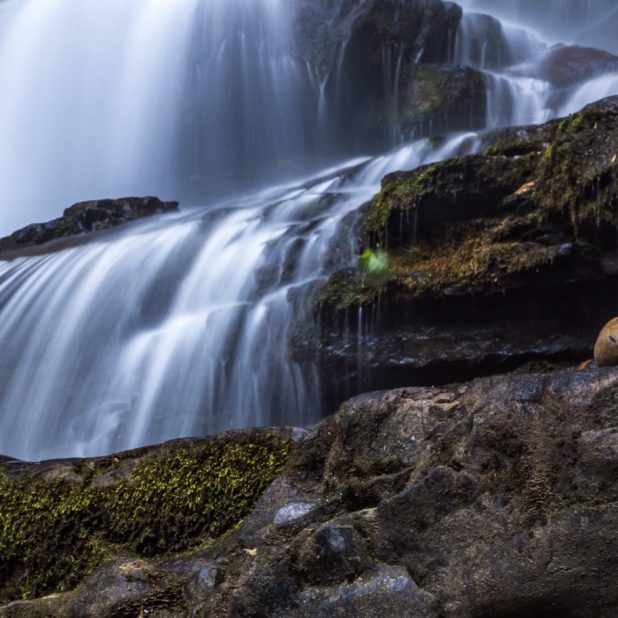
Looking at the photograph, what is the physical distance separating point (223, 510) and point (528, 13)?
27.6m

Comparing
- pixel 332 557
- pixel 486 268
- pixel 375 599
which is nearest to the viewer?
pixel 375 599

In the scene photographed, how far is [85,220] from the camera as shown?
42.9 feet

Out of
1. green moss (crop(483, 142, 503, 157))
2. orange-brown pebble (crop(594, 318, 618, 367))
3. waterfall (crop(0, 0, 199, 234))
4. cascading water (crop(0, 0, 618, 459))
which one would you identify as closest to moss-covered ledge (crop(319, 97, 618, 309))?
green moss (crop(483, 142, 503, 157))

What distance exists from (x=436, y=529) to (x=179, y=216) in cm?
1119

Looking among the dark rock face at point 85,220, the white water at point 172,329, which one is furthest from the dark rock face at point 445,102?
the dark rock face at point 85,220

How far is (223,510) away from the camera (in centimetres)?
263

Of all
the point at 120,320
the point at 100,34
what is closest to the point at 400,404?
the point at 120,320

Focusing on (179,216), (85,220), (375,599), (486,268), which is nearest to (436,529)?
(375,599)

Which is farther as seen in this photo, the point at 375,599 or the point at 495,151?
the point at 495,151

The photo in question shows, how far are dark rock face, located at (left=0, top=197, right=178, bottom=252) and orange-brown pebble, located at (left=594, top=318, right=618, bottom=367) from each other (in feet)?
36.3

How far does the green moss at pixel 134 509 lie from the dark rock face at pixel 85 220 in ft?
34.1

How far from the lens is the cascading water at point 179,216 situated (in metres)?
6.71

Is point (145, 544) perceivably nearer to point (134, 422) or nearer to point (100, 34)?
point (134, 422)

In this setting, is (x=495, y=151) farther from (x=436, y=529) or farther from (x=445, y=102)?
(x=445, y=102)
